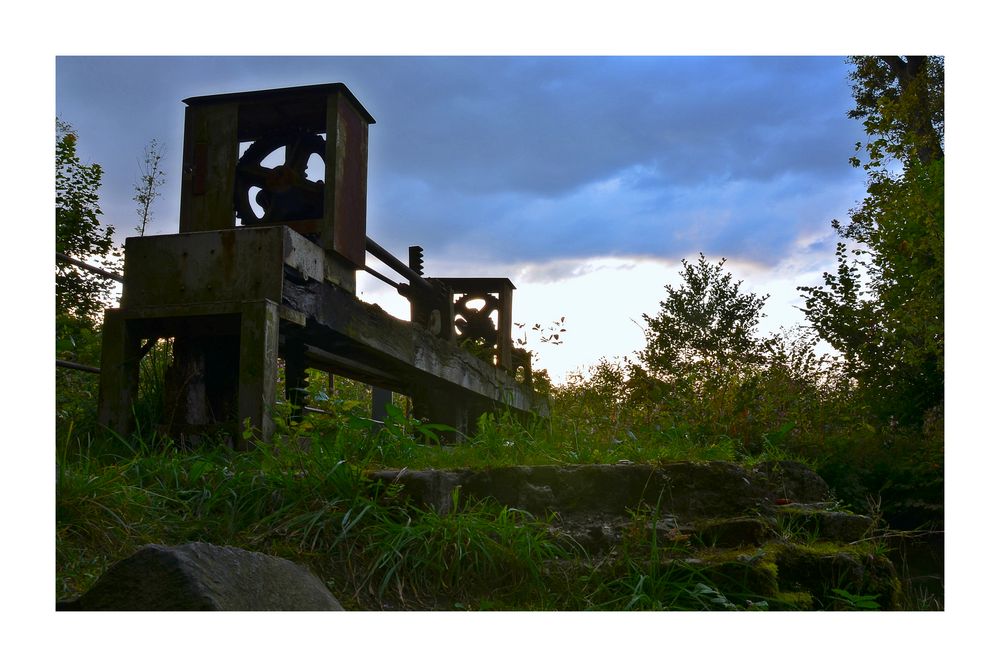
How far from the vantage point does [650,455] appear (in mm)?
4234

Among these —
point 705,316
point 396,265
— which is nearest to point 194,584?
point 396,265

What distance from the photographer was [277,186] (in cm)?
534

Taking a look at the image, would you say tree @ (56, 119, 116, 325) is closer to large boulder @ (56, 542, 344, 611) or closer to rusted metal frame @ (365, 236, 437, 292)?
rusted metal frame @ (365, 236, 437, 292)

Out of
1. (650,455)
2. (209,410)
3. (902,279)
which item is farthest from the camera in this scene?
(902,279)

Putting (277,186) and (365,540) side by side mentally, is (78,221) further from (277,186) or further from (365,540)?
(365,540)

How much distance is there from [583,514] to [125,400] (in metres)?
2.72

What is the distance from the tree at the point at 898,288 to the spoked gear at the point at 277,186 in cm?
482

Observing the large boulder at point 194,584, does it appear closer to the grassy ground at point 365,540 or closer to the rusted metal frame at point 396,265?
the grassy ground at point 365,540

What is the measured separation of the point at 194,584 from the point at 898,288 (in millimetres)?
7492


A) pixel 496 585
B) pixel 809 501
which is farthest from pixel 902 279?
pixel 496 585

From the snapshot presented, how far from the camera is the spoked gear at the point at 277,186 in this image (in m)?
5.33

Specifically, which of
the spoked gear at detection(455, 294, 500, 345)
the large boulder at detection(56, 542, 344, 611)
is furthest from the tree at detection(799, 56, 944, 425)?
the large boulder at detection(56, 542, 344, 611)

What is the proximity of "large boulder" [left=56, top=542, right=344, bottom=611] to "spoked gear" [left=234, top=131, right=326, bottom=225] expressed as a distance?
3.10 m
